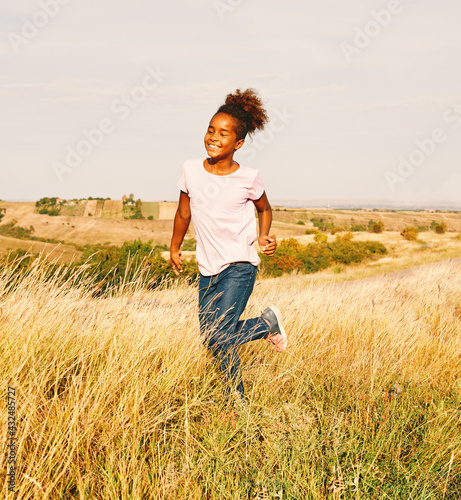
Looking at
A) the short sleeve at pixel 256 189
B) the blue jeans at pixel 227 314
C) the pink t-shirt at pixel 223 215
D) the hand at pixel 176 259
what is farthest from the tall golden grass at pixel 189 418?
the short sleeve at pixel 256 189

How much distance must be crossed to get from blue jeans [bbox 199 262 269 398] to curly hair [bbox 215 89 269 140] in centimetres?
97

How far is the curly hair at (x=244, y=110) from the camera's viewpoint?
3.08 meters

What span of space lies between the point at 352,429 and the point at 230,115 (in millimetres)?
2073

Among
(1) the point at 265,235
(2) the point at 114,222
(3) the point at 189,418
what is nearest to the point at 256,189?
(1) the point at 265,235

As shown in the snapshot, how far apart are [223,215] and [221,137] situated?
0.53 m

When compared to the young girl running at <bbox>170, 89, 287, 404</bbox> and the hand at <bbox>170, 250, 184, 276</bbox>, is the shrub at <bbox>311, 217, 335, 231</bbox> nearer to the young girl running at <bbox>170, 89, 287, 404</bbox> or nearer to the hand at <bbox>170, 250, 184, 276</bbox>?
the hand at <bbox>170, 250, 184, 276</bbox>

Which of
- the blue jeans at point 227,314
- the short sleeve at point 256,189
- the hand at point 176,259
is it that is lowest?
the blue jeans at point 227,314

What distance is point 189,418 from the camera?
231 centimetres

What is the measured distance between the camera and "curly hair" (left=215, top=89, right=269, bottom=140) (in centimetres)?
308

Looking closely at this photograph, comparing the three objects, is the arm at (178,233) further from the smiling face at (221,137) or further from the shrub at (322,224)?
the shrub at (322,224)

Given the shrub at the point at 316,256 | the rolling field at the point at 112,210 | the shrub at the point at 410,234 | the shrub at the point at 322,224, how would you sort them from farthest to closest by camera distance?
the rolling field at the point at 112,210, the shrub at the point at 322,224, the shrub at the point at 410,234, the shrub at the point at 316,256

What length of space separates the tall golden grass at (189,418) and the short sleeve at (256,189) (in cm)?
98

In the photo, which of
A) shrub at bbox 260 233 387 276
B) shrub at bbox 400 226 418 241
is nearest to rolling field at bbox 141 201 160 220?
shrub at bbox 260 233 387 276

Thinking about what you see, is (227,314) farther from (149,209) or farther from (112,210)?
(112,210)
